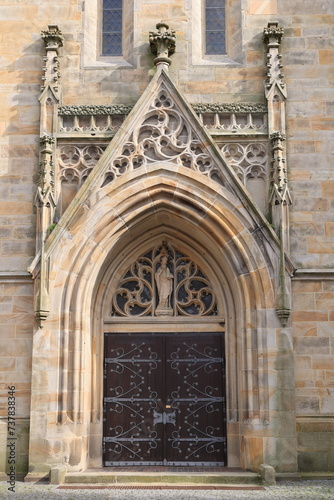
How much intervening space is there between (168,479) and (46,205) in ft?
16.7

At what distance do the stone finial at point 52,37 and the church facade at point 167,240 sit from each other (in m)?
0.07

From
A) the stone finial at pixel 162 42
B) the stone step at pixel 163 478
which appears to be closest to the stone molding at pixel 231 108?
the stone finial at pixel 162 42

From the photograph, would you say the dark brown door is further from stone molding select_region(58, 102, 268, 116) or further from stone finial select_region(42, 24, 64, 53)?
stone finial select_region(42, 24, 64, 53)

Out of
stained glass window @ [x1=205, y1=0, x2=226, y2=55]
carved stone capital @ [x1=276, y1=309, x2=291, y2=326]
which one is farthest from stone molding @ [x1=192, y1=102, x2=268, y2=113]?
carved stone capital @ [x1=276, y1=309, x2=291, y2=326]

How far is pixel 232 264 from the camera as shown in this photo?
40.9ft

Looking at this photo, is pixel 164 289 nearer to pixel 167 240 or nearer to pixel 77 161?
pixel 167 240

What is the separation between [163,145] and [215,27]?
3.03 metres

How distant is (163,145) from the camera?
12.9m

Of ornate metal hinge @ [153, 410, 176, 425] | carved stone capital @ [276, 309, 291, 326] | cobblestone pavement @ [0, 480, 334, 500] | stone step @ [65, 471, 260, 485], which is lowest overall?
cobblestone pavement @ [0, 480, 334, 500]

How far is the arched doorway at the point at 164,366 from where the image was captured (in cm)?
1269

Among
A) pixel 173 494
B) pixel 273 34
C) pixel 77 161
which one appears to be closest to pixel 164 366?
pixel 173 494

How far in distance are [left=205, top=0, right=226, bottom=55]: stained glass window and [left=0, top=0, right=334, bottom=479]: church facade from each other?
0.11 meters

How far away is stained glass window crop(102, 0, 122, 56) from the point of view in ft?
46.2

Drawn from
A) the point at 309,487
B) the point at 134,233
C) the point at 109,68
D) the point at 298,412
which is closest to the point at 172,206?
the point at 134,233
